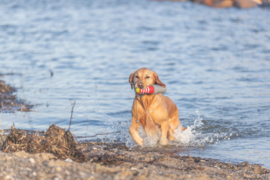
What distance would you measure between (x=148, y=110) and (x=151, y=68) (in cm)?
679

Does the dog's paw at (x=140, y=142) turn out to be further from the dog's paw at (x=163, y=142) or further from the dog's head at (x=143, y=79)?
the dog's head at (x=143, y=79)

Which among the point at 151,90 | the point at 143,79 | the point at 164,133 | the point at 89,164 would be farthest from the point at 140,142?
the point at 89,164

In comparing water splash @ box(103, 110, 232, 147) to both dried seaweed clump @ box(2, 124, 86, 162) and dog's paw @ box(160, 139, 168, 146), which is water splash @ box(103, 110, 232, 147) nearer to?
dog's paw @ box(160, 139, 168, 146)

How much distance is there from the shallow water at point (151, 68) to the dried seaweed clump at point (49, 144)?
1613 millimetres

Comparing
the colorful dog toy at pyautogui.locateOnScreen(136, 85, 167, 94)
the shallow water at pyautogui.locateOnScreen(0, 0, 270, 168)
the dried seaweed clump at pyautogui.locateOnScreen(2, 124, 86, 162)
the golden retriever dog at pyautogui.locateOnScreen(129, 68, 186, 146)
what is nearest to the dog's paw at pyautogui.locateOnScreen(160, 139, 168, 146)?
the golden retriever dog at pyautogui.locateOnScreen(129, 68, 186, 146)

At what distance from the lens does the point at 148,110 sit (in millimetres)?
5383

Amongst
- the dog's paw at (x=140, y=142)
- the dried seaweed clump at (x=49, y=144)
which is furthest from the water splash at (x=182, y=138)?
the dried seaweed clump at (x=49, y=144)

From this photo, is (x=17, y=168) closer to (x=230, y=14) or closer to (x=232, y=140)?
(x=232, y=140)

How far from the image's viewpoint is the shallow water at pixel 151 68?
21.4ft

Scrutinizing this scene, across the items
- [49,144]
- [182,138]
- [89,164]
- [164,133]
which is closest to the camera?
[89,164]

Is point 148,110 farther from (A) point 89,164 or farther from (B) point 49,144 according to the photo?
(A) point 89,164

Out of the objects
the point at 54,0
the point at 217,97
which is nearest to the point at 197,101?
the point at 217,97

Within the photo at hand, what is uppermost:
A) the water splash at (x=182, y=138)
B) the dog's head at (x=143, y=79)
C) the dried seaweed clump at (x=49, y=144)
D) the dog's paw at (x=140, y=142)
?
the dog's head at (x=143, y=79)

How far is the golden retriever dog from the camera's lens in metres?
5.37
